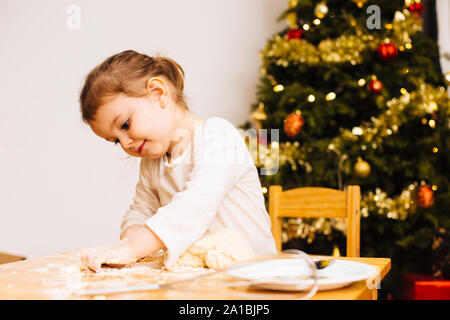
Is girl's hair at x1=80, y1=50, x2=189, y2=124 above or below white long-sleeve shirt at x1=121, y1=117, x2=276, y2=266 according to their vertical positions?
above

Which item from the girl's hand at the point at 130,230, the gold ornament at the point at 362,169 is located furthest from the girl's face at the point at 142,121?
the gold ornament at the point at 362,169

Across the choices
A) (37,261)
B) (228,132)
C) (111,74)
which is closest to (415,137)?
(228,132)

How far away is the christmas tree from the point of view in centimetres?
211

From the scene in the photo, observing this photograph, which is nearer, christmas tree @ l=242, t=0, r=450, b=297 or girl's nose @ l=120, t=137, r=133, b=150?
girl's nose @ l=120, t=137, r=133, b=150

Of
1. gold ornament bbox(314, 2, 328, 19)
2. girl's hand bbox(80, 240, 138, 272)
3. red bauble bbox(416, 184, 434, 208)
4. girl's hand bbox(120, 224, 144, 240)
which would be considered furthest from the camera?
gold ornament bbox(314, 2, 328, 19)

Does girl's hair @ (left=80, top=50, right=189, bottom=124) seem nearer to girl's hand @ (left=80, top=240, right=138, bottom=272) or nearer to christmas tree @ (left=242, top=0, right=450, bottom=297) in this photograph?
girl's hand @ (left=80, top=240, right=138, bottom=272)

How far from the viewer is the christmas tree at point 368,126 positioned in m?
2.11

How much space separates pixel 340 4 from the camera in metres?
2.35

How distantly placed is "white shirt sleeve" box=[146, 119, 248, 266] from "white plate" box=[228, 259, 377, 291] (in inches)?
5.4

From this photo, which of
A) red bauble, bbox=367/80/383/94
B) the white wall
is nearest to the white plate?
the white wall

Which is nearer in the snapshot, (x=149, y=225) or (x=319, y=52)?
(x=149, y=225)

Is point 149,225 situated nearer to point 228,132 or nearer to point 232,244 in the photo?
point 232,244

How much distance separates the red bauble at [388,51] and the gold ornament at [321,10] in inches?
13.4
